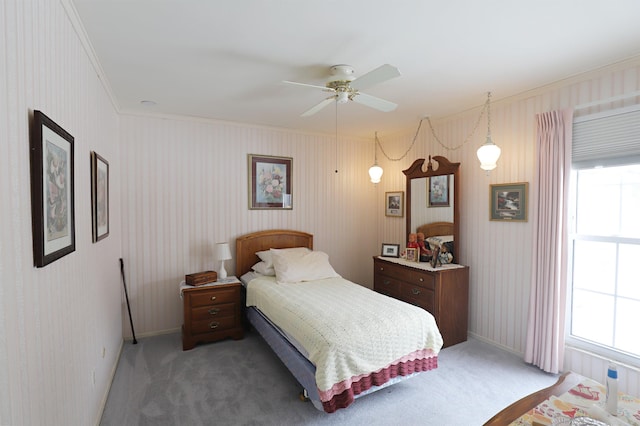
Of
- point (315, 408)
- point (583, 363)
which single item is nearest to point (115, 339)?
point (315, 408)

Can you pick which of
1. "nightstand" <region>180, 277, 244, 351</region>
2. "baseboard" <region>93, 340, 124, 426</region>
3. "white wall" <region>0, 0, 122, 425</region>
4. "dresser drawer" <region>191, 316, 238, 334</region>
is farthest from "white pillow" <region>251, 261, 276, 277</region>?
"white wall" <region>0, 0, 122, 425</region>

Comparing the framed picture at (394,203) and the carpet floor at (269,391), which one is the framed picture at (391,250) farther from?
the carpet floor at (269,391)

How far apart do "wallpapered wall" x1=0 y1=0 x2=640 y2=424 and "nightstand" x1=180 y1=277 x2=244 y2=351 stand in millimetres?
569

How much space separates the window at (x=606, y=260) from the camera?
101 inches

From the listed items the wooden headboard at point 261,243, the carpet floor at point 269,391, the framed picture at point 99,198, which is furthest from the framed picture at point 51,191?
the wooden headboard at point 261,243

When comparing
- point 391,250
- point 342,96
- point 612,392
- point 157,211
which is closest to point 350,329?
point 612,392

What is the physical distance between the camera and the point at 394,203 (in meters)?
4.77

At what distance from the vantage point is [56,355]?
143 centimetres

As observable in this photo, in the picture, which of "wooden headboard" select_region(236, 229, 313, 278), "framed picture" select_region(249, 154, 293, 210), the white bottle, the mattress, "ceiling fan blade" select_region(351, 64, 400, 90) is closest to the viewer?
the white bottle

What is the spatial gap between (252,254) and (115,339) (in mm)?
1688

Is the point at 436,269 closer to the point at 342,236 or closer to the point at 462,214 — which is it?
the point at 462,214

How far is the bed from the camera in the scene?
7.19ft

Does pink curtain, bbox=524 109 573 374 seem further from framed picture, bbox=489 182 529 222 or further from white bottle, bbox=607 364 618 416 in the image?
white bottle, bbox=607 364 618 416

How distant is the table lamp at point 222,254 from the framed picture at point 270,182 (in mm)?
700
